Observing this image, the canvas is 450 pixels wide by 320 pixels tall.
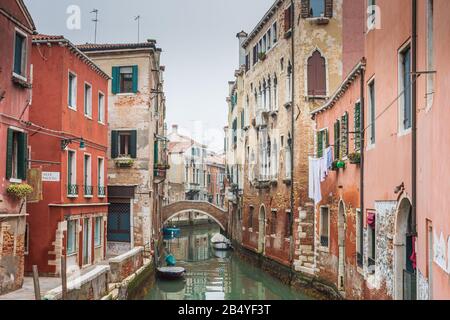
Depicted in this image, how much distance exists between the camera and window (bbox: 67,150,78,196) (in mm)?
14641

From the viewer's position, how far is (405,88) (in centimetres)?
831

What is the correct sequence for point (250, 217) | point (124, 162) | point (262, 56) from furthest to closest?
point (250, 217), point (262, 56), point (124, 162)

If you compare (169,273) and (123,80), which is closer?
(169,273)

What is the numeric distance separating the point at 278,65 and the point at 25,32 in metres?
10.7

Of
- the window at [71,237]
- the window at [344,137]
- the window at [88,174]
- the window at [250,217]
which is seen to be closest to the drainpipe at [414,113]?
the window at [344,137]

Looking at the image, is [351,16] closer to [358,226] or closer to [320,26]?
[320,26]

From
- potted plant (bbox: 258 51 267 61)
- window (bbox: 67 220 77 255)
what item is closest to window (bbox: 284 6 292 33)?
potted plant (bbox: 258 51 267 61)

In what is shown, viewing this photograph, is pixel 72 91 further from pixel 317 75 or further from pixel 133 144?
pixel 317 75

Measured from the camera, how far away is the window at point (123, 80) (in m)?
20.7

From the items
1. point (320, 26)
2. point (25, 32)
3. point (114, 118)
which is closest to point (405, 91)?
point (25, 32)

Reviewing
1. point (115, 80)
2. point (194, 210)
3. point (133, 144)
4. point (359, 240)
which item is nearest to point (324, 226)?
point (359, 240)

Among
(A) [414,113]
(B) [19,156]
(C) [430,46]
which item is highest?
(C) [430,46]

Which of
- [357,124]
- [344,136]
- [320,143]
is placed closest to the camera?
[357,124]

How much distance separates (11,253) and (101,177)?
22.0 ft
